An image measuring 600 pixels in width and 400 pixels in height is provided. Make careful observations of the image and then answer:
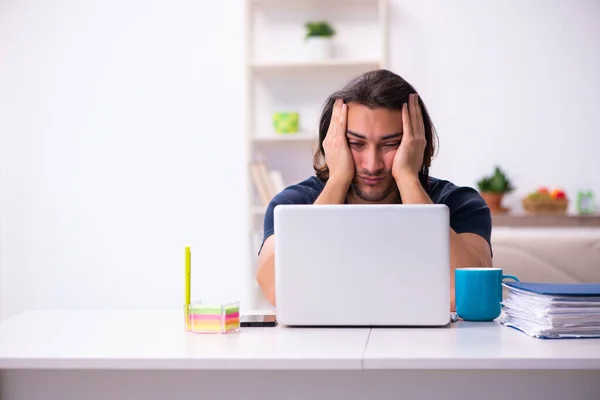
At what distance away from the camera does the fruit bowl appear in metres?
3.84

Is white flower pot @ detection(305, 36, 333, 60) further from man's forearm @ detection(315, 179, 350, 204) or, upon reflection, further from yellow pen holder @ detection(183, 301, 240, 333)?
yellow pen holder @ detection(183, 301, 240, 333)

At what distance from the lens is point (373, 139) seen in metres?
2.07

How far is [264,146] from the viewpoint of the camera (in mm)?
4168

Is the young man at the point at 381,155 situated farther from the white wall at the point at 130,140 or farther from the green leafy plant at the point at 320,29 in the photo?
the white wall at the point at 130,140

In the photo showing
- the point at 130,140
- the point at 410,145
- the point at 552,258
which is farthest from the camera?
the point at 130,140

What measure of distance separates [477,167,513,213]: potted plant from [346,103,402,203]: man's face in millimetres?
1891

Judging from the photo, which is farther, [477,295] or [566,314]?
[477,295]

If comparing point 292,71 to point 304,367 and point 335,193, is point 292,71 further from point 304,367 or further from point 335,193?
point 304,367

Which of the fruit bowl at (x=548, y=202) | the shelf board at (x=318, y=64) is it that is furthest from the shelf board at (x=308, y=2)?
the fruit bowl at (x=548, y=202)

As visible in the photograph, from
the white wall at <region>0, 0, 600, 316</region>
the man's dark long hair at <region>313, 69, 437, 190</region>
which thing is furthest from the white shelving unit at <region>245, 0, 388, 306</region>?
the man's dark long hair at <region>313, 69, 437, 190</region>

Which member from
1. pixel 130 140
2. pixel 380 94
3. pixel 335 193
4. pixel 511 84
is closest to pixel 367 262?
pixel 335 193

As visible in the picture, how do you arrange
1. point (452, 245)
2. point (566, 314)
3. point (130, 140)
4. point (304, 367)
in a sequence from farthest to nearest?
point (130, 140)
point (452, 245)
point (566, 314)
point (304, 367)

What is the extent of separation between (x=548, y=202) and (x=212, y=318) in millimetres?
2810

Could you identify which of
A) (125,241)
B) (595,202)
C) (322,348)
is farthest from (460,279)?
(125,241)
